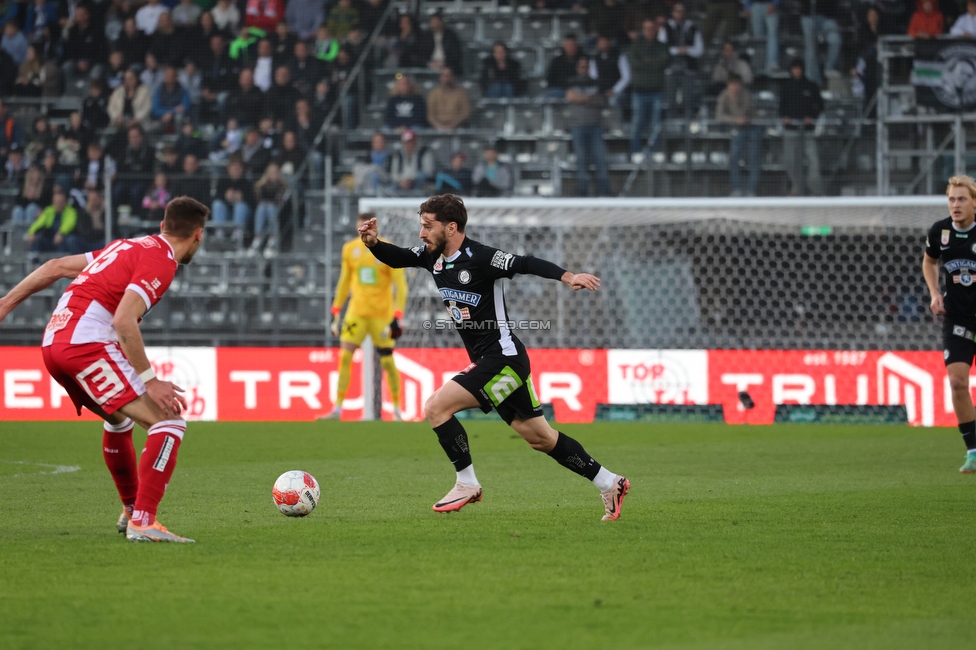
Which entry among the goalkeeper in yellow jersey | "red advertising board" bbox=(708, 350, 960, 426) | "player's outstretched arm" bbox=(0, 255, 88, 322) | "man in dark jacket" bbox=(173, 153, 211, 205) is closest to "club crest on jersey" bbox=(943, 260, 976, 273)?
"red advertising board" bbox=(708, 350, 960, 426)

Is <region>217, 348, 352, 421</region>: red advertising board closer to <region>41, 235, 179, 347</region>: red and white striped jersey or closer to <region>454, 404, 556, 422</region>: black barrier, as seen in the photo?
<region>454, 404, 556, 422</region>: black barrier

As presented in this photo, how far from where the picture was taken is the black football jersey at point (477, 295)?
6.98 metres

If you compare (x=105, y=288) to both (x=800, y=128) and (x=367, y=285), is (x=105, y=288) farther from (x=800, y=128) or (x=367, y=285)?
(x=800, y=128)

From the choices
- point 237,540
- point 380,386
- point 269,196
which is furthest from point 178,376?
point 237,540

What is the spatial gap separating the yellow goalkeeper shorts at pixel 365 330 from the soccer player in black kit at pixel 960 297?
7.01 metres

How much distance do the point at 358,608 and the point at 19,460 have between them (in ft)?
23.4

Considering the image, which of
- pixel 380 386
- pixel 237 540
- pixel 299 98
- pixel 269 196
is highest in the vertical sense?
pixel 299 98

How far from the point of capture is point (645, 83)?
66.2ft

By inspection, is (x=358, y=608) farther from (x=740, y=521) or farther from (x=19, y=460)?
(x=19, y=460)

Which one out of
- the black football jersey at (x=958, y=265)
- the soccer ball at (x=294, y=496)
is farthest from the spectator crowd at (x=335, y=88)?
the soccer ball at (x=294, y=496)

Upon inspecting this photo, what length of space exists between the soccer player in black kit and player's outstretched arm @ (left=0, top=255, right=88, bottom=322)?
6.49 m

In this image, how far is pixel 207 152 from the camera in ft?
69.4

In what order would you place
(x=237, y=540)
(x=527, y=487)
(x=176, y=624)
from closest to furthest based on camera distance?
(x=176, y=624) < (x=237, y=540) < (x=527, y=487)

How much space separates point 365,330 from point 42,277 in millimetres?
8743
